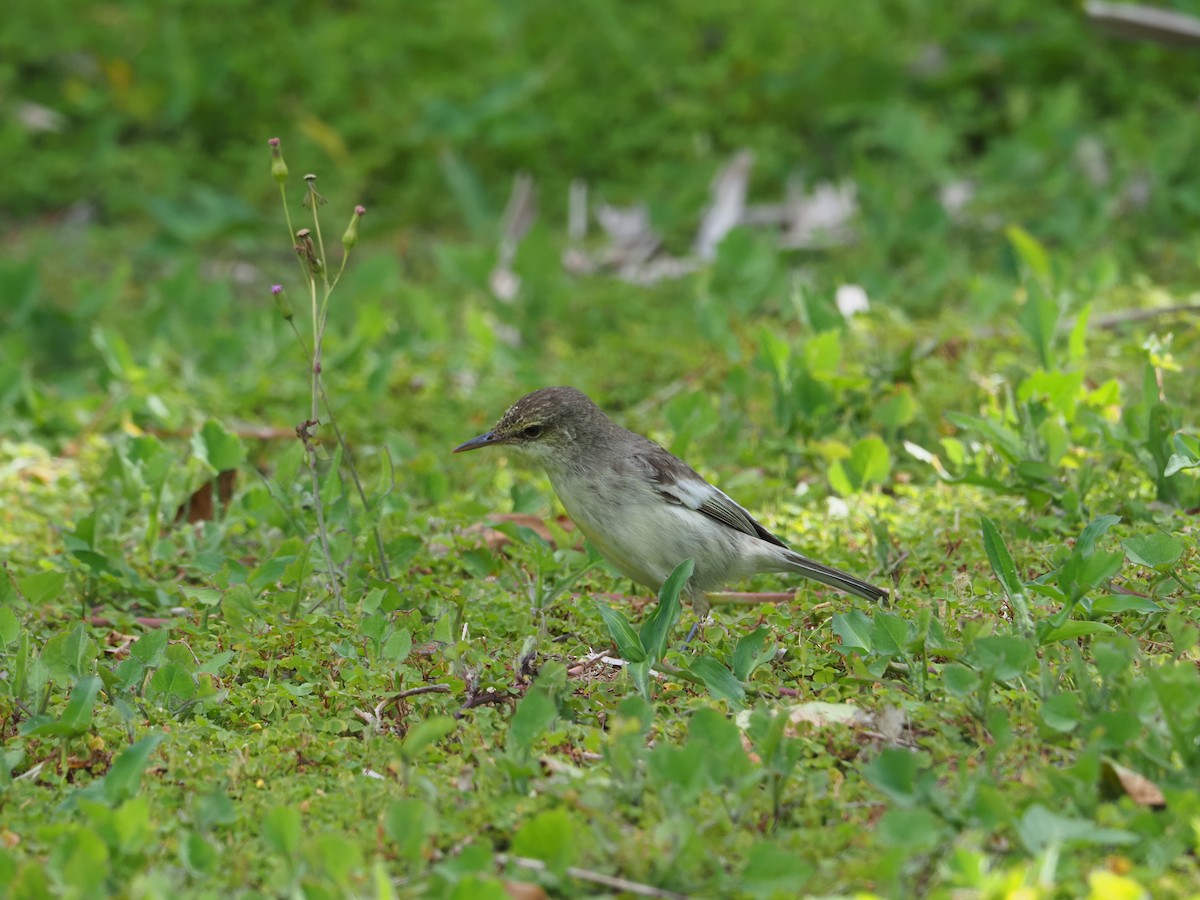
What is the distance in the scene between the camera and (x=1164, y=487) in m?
5.07

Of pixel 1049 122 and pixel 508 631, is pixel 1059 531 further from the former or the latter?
pixel 1049 122

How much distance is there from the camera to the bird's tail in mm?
4734

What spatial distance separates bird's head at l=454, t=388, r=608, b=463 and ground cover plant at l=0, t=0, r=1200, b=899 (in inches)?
13.1

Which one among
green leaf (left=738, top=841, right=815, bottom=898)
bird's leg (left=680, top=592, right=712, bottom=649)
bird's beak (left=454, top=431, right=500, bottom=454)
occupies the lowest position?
bird's leg (left=680, top=592, right=712, bottom=649)

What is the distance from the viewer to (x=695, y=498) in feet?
16.6

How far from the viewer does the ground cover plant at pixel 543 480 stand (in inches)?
134

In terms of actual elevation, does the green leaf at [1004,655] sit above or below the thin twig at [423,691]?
above

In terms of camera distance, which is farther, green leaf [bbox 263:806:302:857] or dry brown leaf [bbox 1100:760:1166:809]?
dry brown leaf [bbox 1100:760:1166:809]

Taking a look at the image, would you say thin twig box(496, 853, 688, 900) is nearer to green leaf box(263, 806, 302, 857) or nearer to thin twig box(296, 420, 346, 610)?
green leaf box(263, 806, 302, 857)

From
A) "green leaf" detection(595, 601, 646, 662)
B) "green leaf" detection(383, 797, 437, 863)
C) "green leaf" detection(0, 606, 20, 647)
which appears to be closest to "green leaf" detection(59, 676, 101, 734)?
"green leaf" detection(0, 606, 20, 647)

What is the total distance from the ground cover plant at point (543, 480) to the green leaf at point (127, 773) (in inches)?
0.5

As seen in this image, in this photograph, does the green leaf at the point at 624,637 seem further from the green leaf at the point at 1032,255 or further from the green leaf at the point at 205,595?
the green leaf at the point at 1032,255

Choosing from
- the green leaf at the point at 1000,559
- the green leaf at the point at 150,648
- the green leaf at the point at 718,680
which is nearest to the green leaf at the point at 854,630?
the green leaf at the point at 718,680

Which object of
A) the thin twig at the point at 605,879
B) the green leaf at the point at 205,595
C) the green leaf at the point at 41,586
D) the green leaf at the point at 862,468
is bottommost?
the green leaf at the point at 862,468
